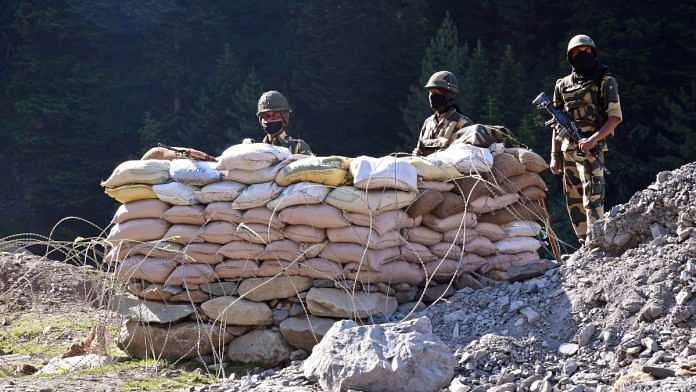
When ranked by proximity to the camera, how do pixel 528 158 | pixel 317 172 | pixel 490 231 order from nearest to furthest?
pixel 317 172
pixel 490 231
pixel 528 158

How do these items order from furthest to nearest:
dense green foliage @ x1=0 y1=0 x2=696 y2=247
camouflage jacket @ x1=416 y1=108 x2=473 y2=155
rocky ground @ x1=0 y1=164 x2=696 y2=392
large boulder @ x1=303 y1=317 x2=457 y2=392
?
dense green foliage @ x1=0 y1=0 x2=696 y2=247
camouflage jacket @ x1=416 y1=108 x2=473 y2=155
rocky ground @ x1=0 y1=164 x2=696 y2=392
large boulder @ x1=303 y1=317 x2=457 y2=392

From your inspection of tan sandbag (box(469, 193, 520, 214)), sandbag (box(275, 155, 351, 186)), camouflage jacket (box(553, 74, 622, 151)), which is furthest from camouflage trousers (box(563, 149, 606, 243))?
sandbag (box(275, 155, 351, 186))

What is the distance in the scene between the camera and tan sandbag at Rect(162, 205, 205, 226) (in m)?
5.79

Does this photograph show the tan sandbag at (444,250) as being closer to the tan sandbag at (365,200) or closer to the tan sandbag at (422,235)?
the tan sandbag at (422,235)

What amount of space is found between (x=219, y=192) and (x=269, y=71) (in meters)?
19.9

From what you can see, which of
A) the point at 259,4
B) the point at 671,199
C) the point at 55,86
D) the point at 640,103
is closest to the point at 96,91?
the point at 55,86

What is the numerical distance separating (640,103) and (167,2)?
1306 cm

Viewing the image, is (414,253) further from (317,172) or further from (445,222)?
(317,172)

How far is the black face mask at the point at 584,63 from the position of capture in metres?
6.15

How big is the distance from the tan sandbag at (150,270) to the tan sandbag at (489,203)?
1.91m

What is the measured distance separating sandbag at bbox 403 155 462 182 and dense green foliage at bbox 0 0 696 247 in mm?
13317

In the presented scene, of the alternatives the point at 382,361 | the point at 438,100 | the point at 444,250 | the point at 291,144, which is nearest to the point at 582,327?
the point at 382,361

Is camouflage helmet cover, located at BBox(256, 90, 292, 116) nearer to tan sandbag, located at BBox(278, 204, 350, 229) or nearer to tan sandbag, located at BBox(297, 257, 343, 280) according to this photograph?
tan sandbag, located at BBox(278, 204, 350, 229)

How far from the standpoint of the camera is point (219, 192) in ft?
18.9
